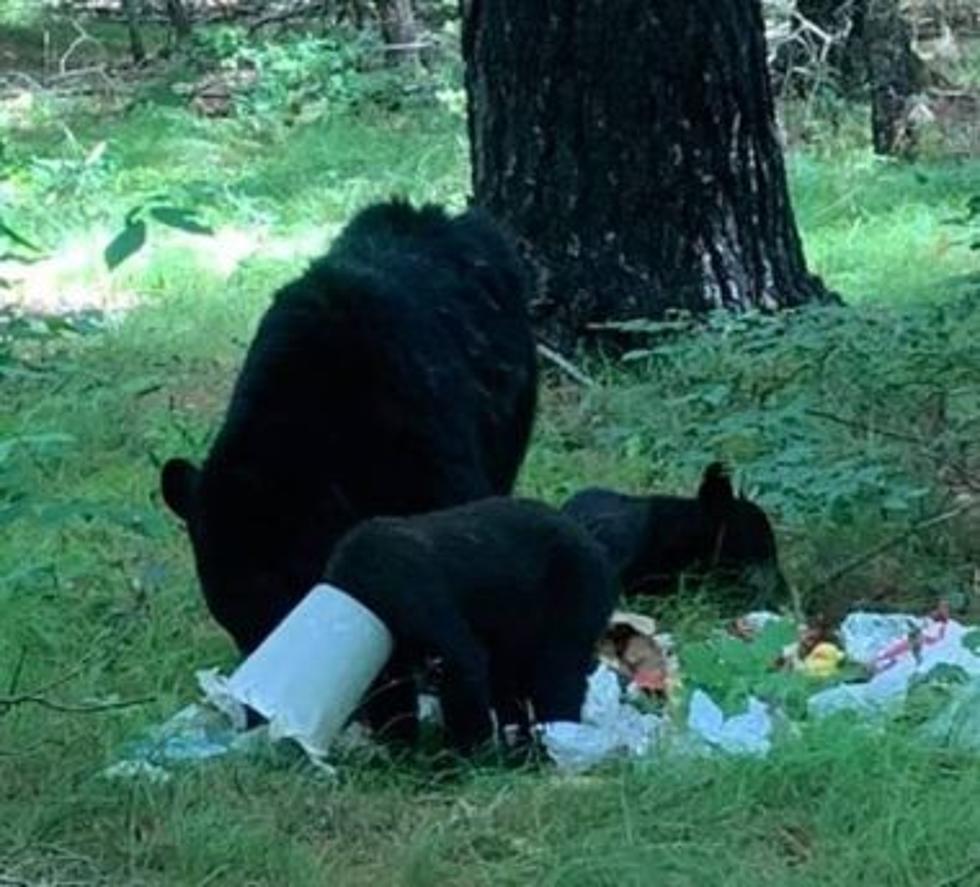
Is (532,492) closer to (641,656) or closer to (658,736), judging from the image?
(641,656)

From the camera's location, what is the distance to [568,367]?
7.57 metres

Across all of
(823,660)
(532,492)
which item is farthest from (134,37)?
(823,660)

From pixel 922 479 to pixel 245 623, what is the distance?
1.93 metres

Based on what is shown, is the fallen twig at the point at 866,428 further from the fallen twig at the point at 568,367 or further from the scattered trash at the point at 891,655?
the fallen twig at the point at 568,367

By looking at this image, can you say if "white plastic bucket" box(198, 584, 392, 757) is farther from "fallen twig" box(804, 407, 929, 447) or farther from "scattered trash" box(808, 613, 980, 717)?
"fallen twig" box(804, 407, 929, 447)

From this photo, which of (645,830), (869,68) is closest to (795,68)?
(869,68)

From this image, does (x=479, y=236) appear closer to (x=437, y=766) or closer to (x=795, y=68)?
(x=437, y=766)

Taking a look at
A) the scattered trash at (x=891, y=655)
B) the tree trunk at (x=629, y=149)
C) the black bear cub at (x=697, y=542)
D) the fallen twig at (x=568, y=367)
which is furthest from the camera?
the tree trunk at (x=629, y=149)

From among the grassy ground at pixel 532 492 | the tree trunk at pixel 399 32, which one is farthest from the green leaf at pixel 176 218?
the tree trunk at pixel 399 32

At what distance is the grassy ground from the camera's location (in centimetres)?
375

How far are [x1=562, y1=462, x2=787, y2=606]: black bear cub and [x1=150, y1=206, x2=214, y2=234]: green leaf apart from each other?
2038mm

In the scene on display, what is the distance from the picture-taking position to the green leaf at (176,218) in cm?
333

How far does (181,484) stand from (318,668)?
0.75 meters

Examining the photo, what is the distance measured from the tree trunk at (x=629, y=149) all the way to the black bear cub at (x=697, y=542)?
246 centimetres
